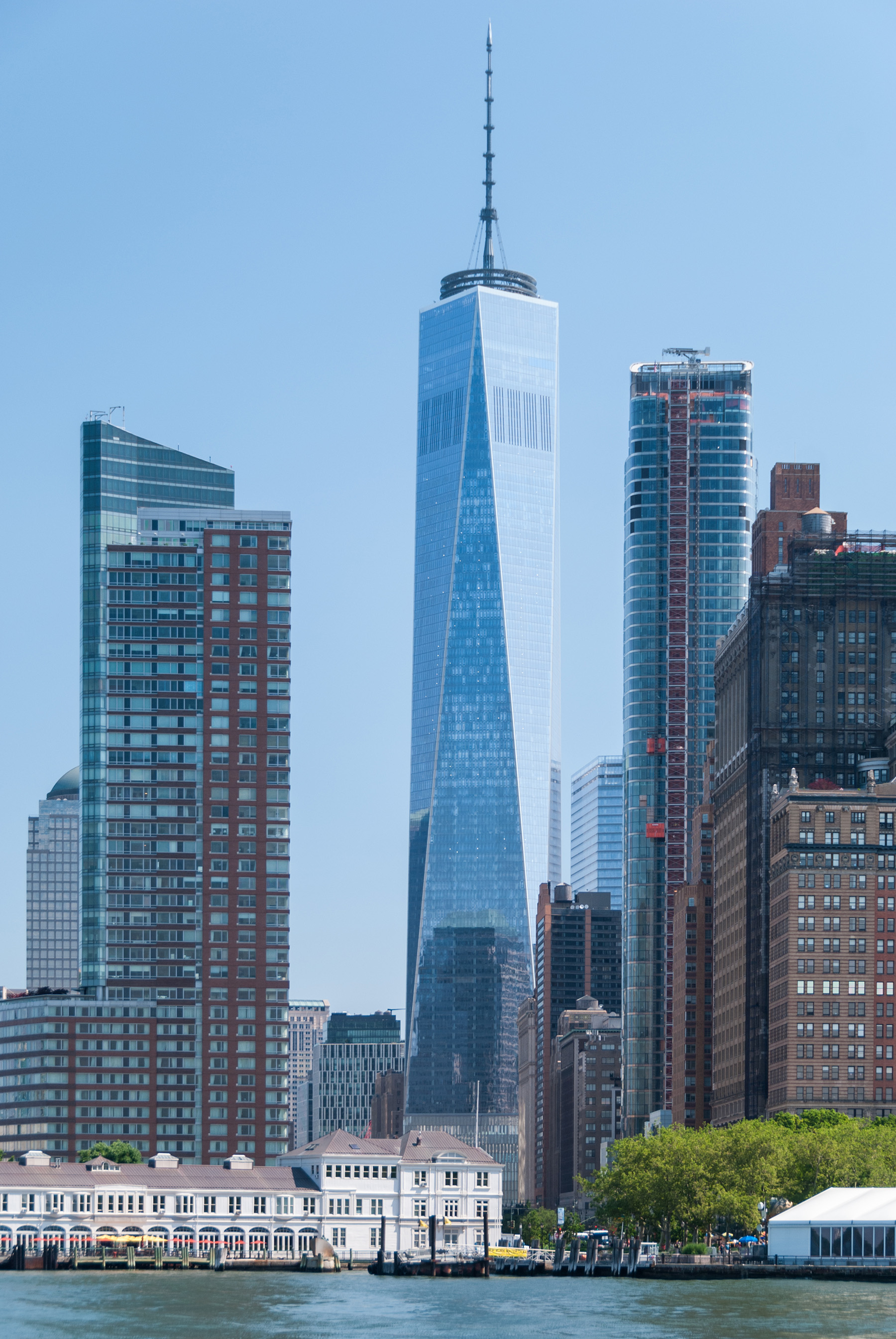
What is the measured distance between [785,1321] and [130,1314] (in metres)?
49.4

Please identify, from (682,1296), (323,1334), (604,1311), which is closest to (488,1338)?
(323,1334)

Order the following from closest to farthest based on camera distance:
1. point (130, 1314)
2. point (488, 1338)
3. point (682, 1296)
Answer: point (488, 1338) → point (130, 1314) → point (682, 1296)

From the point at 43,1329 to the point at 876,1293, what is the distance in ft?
218

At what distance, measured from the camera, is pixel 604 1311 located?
182 m

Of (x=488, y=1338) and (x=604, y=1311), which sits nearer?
(x=488, y=1338)

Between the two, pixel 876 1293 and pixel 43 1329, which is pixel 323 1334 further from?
pixel 876 1293

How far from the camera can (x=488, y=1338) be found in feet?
529

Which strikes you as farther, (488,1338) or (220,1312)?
(220,1312)

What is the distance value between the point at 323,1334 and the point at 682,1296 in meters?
41.6

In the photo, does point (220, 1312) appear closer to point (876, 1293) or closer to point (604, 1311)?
point (604, 1311)

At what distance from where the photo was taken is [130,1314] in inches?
7160

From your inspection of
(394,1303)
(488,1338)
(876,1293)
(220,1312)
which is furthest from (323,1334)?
(876,1293)

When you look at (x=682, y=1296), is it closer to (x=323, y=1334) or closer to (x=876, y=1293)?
(x=876, y=1293)

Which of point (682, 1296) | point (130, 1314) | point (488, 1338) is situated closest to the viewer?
point (488, 1338)
